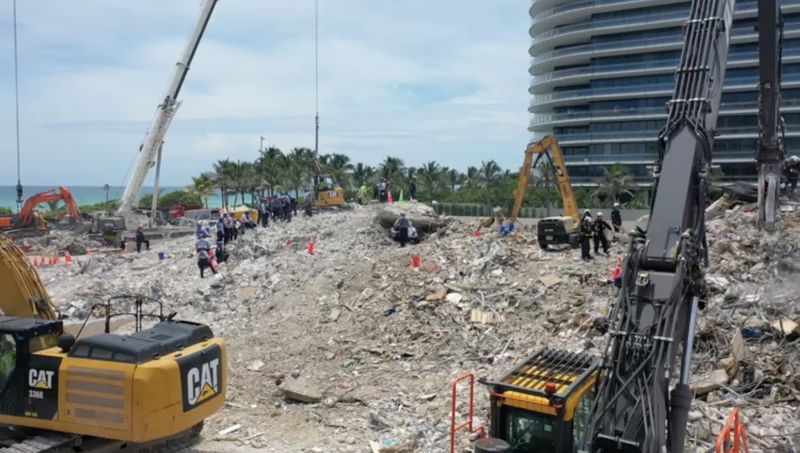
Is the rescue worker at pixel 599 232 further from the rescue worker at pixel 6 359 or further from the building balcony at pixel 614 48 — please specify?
the building balcony at pixel 614 48

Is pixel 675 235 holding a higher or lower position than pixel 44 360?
higher

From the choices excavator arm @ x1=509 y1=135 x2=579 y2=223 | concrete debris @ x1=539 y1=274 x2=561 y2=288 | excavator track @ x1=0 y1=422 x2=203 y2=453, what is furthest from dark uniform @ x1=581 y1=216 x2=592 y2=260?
excavator track @ x1=0 y1=422 x2=203 y2=453

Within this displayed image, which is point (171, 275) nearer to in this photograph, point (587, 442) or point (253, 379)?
point (253, 379)

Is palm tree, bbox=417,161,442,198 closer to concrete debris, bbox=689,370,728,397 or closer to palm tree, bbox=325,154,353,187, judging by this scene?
palm tree, bbox=325,154,353,187

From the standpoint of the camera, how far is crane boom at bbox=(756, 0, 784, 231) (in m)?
16.0

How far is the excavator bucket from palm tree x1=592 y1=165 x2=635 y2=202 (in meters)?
54.9

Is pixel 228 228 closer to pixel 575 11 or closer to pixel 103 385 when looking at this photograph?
pixel 103 385

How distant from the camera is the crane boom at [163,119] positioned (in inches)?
1438

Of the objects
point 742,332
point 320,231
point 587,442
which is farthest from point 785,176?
point 587,442

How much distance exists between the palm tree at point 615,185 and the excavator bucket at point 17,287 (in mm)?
54950

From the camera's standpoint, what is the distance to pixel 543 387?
24.2 feet

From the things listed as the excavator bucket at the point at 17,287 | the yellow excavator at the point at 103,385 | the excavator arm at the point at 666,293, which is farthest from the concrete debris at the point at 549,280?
the excavator bucket at the point at 17,287

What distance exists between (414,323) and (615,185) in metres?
48.2

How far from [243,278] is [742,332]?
13.9 m
